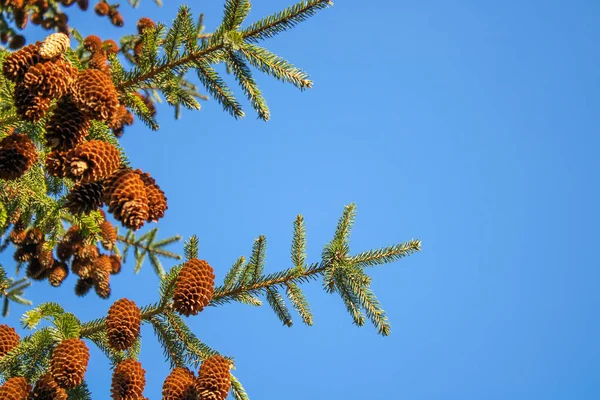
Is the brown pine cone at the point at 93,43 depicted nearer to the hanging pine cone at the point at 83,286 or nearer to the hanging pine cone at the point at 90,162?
the hanging pine cone at the point at 83,286

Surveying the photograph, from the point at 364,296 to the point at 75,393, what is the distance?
5.63 feet

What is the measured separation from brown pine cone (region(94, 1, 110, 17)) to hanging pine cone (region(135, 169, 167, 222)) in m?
5.95

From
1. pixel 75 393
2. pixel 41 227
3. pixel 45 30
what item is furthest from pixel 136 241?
pixel 75 393

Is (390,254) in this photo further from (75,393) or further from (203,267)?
(75,393)

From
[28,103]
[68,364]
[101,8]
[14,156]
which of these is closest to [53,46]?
[28,103]

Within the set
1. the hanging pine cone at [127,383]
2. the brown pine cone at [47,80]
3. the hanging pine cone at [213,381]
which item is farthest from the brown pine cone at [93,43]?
the hanging pine cone at [213,381]

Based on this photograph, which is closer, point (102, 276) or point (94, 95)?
point (94, 95)

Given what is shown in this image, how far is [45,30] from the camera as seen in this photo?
7191 mm

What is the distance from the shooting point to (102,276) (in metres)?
5.33

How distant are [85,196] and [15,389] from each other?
3.27ft

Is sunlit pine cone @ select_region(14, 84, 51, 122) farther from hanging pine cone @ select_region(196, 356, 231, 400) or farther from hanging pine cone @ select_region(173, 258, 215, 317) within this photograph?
hanging pine cone @ select_region(196, 356, 231, 400)

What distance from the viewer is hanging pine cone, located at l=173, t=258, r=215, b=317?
2469 mm

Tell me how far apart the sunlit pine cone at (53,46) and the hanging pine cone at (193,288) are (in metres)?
1.20

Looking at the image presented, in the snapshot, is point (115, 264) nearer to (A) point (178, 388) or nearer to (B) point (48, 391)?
(B) point (48, 391)
